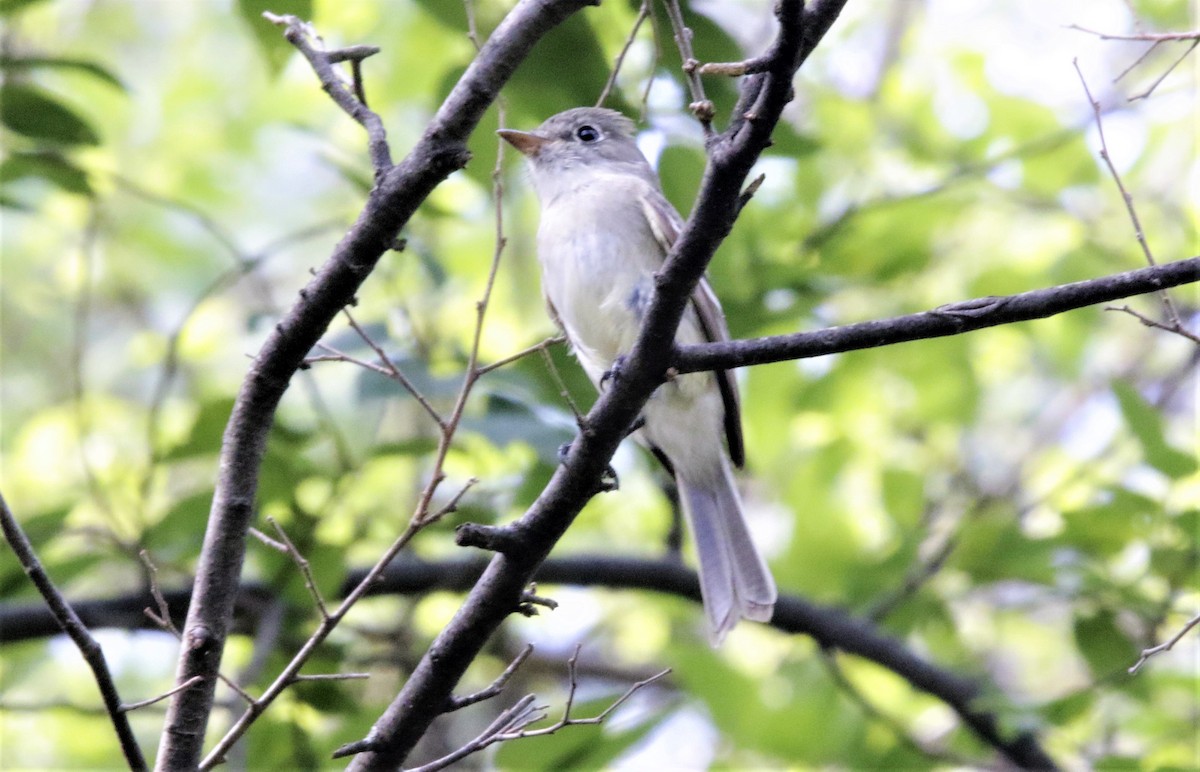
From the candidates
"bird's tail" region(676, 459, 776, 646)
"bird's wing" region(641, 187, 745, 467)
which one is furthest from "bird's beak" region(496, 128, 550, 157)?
"bird's tail" region(676, 459, 776, 646)

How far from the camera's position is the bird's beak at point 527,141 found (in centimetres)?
492

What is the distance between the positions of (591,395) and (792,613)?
4.62 feet

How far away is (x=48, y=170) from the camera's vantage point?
15.0 feet

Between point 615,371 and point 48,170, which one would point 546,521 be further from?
point 48,170

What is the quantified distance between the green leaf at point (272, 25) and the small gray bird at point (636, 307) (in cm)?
103

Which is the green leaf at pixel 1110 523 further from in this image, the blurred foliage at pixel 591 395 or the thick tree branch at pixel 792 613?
the thick tree branch at pixel 792 613

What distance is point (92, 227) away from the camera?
203 inches

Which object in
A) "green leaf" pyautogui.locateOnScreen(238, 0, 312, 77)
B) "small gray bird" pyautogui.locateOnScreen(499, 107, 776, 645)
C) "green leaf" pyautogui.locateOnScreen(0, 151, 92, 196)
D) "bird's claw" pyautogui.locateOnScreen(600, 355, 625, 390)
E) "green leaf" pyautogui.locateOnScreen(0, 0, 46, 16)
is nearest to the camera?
"bird's claw" pyautogui.locateOnScreen(600, 355, 625, 390)

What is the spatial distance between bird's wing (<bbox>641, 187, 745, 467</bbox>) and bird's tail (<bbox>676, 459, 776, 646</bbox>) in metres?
0.26

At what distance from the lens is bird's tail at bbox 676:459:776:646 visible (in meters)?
4.33

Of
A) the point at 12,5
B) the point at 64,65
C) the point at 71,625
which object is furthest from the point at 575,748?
the point at 12,5

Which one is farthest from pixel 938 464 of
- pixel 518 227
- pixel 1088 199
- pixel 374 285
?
pixel 374 285

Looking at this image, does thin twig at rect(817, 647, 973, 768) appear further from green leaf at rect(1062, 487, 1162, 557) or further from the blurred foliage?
green leaf at rect(1062, 487, 1162, 557)

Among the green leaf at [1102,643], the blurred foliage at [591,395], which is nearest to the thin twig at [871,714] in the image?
the blurred foliage at [591,395]
